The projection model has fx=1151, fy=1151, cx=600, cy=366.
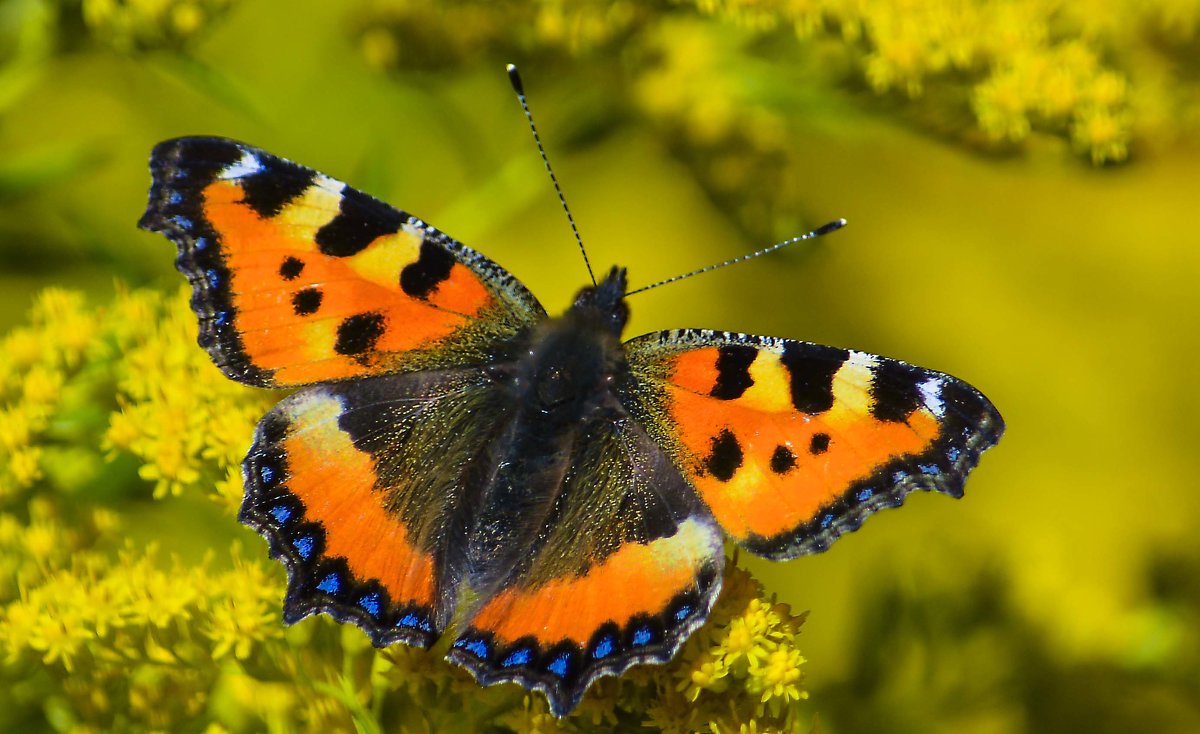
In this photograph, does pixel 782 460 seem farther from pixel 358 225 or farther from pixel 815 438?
pixel 358 225

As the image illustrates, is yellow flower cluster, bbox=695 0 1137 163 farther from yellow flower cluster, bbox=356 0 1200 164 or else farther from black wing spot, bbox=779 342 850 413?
black wing spot, bbox=779 342 850 413

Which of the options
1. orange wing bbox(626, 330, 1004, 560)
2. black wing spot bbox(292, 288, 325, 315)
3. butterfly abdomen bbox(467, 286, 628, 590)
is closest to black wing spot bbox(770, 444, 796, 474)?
orange wing bbox(626, 330, 1004, 560)

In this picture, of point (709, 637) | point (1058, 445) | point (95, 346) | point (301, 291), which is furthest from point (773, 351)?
point (1058, 445)

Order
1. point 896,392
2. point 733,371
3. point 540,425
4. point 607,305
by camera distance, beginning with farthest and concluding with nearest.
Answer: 1. point 607,305
2. point 540,425
3. point 733,371
4. point 896,392

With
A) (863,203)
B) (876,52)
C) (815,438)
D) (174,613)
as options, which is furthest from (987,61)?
(174,613)

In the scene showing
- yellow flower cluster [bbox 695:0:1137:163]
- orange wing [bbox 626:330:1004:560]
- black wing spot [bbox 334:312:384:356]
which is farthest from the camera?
yellow flower cluster [bbox 695:0:1137:163]

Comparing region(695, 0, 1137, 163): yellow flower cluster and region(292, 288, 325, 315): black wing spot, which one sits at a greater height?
region(695, 0, 1137, 163): yellow flower cluster

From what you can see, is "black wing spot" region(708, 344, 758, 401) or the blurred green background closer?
"black wing spot" region(708, 344, 758, 401)
